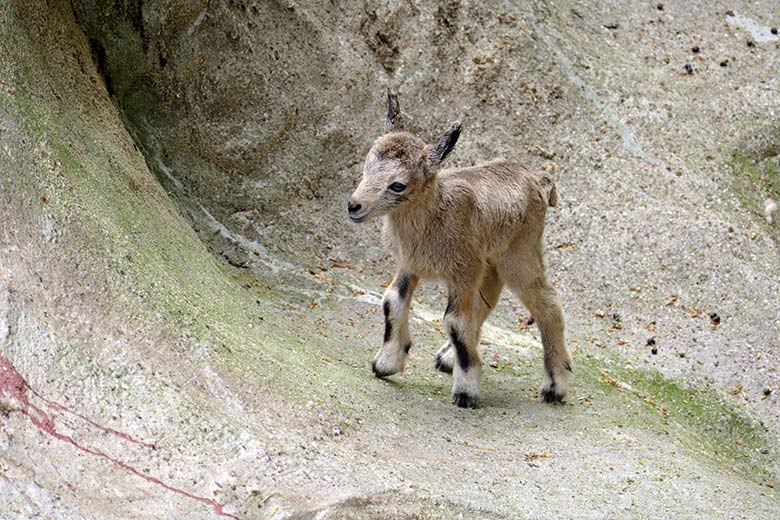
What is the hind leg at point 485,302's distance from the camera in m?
8.99

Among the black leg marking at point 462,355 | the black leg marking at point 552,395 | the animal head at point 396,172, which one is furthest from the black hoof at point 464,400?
the animal head at point 396,172


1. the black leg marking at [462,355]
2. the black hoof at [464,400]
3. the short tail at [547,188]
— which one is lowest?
the black hoof at [464,400]

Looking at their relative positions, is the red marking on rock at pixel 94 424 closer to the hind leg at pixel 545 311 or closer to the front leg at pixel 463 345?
the front leg at pixel 463 345

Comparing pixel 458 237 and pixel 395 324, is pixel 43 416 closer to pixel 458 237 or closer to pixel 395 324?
pixel 395 324

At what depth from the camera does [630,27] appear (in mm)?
12633

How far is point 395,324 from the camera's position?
8.40 m

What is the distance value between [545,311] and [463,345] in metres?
1.00

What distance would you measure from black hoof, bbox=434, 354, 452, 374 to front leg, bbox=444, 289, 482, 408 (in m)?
0.87

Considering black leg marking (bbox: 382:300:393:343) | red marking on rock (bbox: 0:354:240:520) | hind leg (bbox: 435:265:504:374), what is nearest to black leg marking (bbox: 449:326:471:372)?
black leg marking (bbox: 382:300:393:343)

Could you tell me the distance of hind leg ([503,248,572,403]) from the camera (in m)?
8.78

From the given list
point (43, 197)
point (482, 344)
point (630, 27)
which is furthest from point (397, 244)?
point (630, 27)

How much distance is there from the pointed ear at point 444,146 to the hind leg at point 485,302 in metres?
1.38

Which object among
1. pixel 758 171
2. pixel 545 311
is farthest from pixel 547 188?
pixel 758 171

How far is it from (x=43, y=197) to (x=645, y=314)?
6293 millimetres
